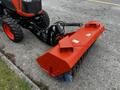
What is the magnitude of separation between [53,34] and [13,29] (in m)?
0.88

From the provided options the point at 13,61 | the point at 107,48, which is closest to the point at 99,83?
the point at 107,48

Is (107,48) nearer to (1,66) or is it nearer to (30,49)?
(30,49)

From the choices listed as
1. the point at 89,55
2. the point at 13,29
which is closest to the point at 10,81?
the point at 13,29

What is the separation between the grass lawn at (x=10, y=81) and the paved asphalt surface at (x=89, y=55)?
34cm

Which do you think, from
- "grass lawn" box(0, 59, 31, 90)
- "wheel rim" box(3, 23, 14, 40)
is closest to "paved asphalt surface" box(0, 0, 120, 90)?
"wheel rim" box(3, 23, 14, 40)

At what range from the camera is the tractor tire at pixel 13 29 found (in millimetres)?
5426

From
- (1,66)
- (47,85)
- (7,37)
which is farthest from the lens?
(7,37)

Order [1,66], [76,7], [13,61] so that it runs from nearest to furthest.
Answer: [1,66] → [13,61] → [76,7]

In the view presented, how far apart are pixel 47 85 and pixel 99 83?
3.07 ft

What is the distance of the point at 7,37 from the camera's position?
605cm

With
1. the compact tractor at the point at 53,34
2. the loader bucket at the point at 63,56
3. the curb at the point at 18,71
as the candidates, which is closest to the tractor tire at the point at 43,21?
the compact tractor at the point at 53,34

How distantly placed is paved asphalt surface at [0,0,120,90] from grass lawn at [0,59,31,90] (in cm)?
34

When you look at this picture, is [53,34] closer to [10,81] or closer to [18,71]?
[18,71]

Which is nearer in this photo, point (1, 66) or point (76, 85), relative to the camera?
point (76, 85)
